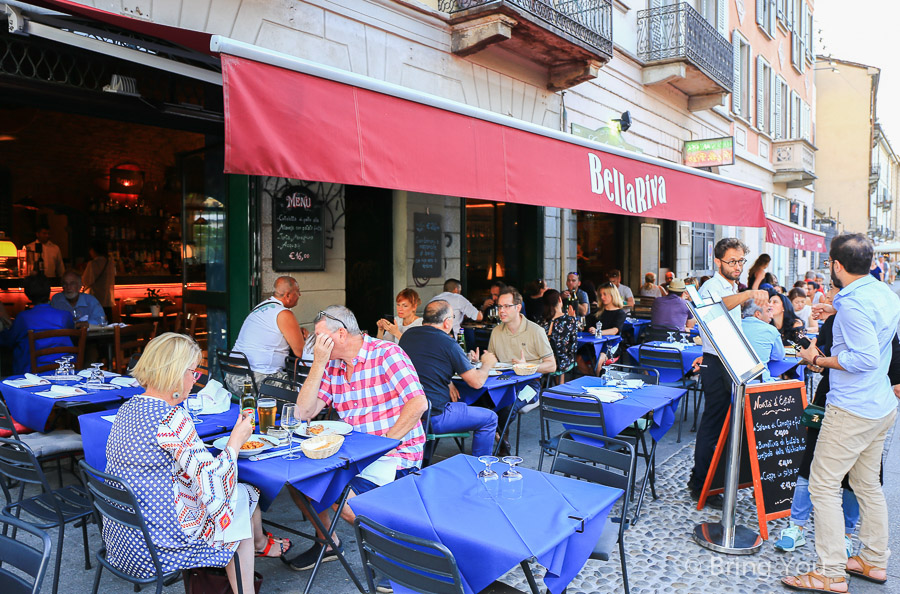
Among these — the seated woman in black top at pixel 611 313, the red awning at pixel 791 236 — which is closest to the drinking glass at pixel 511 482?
the seated woman in black top at pixel 611 313

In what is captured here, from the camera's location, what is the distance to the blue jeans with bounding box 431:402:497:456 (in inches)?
180

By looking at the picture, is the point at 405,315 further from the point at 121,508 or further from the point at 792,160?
the point at 792,160

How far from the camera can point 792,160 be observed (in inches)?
829

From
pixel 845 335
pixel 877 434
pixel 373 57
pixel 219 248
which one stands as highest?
pixel 373 57

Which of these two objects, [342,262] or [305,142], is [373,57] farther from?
[305,142]

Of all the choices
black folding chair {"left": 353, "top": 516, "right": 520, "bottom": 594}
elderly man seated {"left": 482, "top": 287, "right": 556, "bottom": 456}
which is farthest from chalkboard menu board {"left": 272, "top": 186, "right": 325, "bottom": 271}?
black folding chair {"left": 353, "top": 516, "right": 520, "bottom": 594}

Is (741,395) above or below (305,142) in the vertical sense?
below

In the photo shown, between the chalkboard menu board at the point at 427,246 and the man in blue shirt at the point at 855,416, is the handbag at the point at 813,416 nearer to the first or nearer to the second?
the man in blue shirt at the point at 855,416

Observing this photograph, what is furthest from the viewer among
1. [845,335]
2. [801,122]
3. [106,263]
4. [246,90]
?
[801,122]

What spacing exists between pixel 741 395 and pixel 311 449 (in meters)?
2.64

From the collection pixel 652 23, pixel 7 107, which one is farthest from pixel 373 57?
pixel 652 23

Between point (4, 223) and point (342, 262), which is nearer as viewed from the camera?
Answer: point (342, 262)

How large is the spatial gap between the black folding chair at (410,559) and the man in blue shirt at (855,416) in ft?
6.95

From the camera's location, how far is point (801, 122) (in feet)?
82.1
